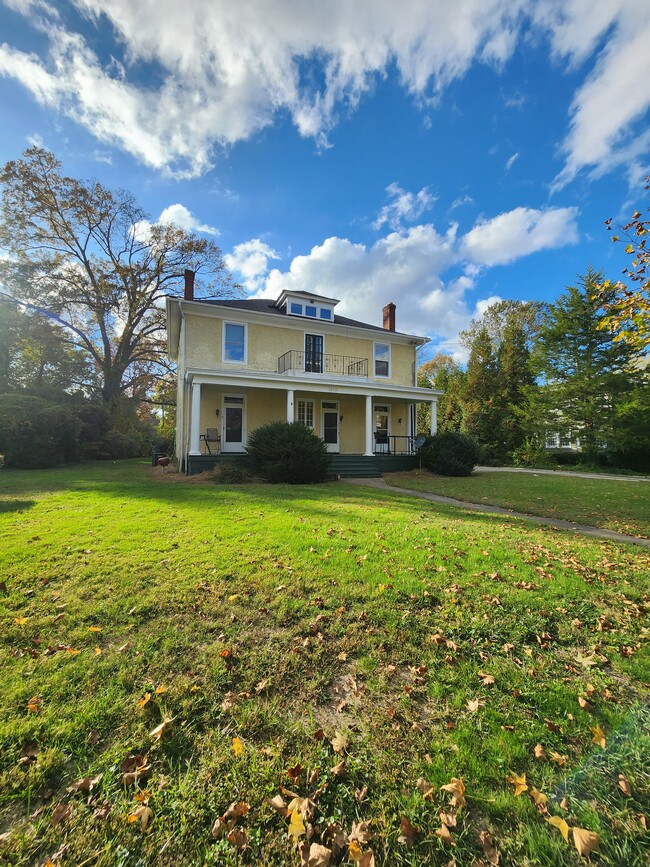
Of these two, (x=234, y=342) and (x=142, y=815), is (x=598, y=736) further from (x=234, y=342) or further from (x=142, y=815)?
(x=234, y=342)

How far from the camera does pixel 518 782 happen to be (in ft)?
6.34

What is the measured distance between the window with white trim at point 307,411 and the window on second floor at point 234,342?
12.0ft

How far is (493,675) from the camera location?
2799 mm

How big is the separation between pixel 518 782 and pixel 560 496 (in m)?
10.7

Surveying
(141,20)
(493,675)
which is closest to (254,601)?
(493,675)

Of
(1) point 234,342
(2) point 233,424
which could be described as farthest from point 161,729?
(1) point 234,342

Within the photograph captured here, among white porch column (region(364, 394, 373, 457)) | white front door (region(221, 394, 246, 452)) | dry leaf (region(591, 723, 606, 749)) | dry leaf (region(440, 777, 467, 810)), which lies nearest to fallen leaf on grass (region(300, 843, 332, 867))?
dry leaf (region(440, 777, 467, 810))

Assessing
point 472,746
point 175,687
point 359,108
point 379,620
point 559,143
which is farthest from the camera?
point 359,108

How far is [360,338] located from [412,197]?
6780 mm

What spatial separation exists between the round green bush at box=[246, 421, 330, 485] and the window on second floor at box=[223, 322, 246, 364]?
6004mm

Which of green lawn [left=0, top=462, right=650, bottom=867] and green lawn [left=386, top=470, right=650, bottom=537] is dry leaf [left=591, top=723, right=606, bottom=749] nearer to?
green lawn [left=0, top=462, right=650, bottom=867]

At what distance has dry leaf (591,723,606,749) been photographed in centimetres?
221

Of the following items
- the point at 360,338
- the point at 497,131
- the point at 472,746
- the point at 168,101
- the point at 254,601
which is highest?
the point at 168,101

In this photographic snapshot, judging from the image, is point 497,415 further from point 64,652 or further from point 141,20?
point 64,652
